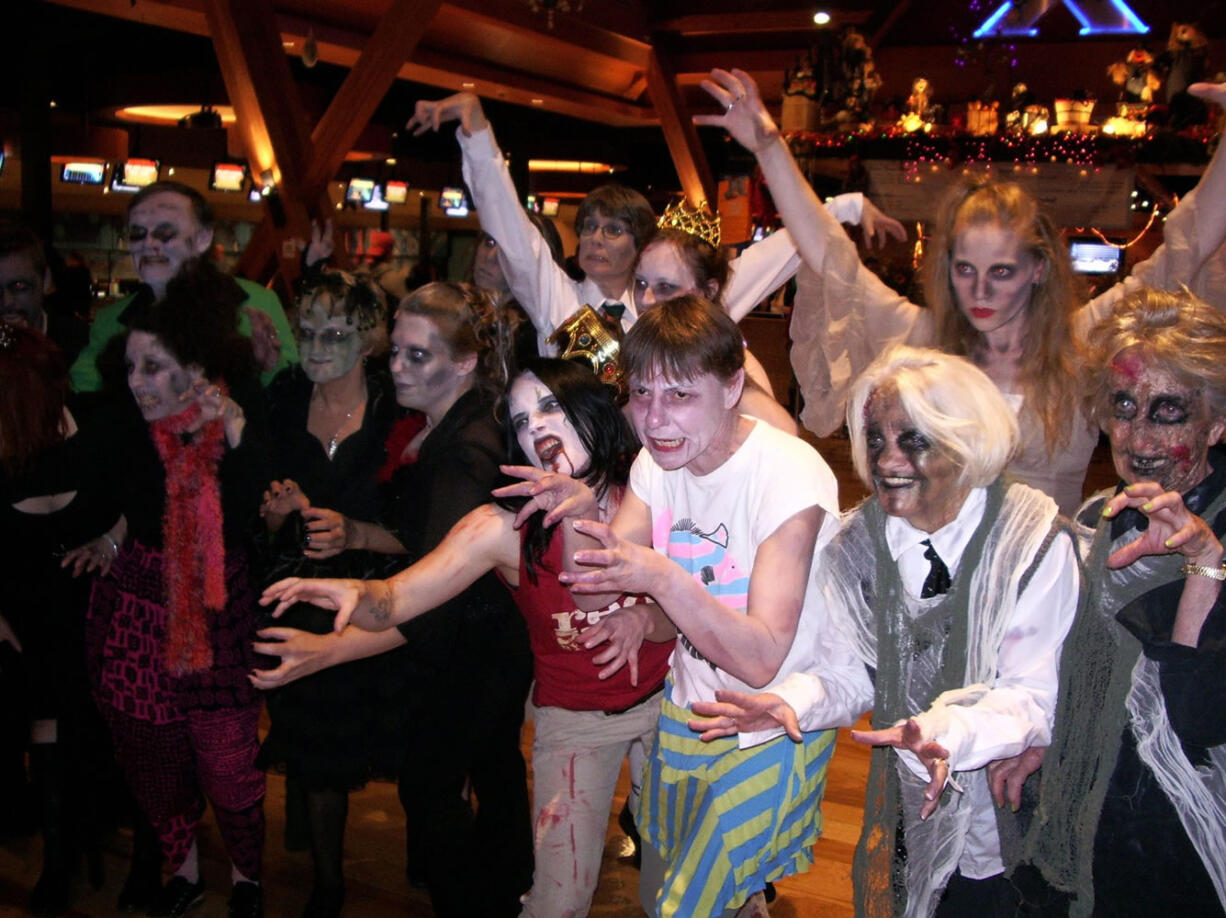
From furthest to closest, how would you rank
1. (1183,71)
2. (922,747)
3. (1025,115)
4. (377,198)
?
(377,198), (1025,115), (1183,71), (922,747)

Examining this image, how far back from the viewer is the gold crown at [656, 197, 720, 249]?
2.88 m

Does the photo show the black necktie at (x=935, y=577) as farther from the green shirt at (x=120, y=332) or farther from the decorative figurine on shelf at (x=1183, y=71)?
the decorative figurine on shelf at (x=1183, y=71)

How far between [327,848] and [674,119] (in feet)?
30.1

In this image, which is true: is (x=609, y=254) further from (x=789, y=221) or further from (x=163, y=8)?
(x=163, y=8)

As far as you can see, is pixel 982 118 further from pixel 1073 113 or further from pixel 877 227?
pixel 877 227

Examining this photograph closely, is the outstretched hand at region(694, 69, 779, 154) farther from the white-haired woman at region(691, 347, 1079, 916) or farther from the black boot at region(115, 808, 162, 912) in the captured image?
the black boot at region(115, 808, 162, 912)

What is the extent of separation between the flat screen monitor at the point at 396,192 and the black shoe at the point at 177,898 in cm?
1452

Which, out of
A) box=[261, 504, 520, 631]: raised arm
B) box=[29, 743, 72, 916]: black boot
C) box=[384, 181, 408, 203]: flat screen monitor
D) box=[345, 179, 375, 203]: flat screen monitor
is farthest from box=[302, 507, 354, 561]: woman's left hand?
box=[384, 181, 408, 203]: flat screen monitor

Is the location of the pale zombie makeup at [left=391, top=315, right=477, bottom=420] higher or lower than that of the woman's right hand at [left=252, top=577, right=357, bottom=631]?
higher

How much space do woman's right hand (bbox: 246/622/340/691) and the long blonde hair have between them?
144cm

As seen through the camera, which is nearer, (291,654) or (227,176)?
(291,654)

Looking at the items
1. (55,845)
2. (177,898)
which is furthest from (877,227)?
(55,845)

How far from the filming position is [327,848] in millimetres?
2777

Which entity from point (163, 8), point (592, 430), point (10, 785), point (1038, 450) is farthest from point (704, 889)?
point (163, 8)
